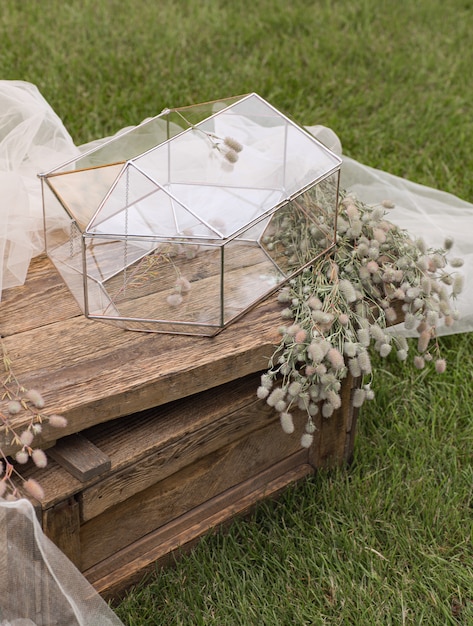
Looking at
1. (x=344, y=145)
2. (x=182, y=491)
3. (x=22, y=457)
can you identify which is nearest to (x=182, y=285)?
(x=182, y=491)

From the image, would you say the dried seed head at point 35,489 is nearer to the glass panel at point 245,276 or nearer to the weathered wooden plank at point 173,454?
the weathered wooden plank at point 173,454

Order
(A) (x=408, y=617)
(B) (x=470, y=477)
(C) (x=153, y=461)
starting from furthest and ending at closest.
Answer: (B) (x=470, y=477) < (A) (x=408, y=617) < (C) (x=153, y=461)

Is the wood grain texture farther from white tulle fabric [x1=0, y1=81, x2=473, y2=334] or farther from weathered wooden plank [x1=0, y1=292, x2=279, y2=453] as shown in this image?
white tulle fabric [x1=0, y1=81, x2=473, y2=334]

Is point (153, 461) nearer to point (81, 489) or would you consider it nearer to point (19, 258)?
point (81, 489)

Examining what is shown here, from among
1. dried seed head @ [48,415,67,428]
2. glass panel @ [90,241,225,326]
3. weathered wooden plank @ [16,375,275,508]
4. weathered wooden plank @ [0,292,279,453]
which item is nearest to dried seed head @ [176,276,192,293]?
glass panel @ [90,241,225,326]

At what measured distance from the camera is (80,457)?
1501 mm

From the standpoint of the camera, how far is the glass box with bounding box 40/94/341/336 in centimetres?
172

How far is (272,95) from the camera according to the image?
3863 millimetres

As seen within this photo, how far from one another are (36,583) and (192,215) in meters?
0.71

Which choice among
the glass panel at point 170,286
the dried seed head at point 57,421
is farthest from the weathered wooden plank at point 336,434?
the dried seed head at point 57,421

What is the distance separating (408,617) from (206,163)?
1.03 meters

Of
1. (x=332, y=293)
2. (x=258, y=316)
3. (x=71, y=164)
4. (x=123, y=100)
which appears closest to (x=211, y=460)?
(x=258, y=316)

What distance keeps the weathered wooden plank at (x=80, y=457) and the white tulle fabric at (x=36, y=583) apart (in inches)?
5.0

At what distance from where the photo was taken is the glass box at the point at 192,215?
1723 millimetres
